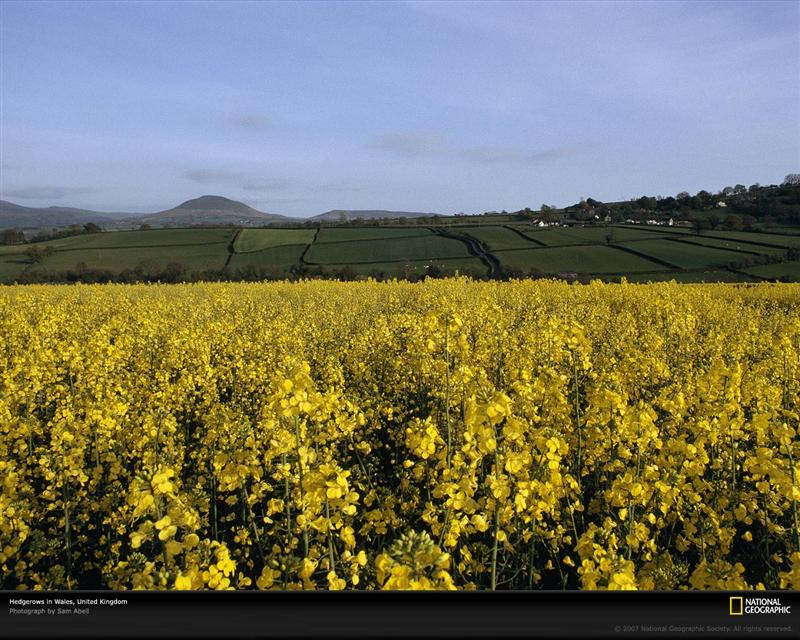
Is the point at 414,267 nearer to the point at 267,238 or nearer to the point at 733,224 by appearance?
the point at 267,238

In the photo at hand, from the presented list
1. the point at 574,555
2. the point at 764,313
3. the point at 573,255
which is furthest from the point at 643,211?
the point at 574,555

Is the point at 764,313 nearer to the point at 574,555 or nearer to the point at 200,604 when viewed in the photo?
the point at 574,555

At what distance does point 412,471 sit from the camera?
16.4 feet

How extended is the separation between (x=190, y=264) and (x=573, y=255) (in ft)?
140

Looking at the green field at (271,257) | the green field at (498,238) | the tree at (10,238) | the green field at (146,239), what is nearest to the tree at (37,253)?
the green field at (146,239)

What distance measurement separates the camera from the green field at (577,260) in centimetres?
4294

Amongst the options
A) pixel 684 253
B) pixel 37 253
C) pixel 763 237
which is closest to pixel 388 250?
pixel 684 253

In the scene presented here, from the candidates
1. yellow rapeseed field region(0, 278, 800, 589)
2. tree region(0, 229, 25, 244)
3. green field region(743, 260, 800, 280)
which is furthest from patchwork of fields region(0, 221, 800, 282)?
yellow rapeseed field region(0, 278, 800, 589)

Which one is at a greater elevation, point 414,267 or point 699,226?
point 699,226

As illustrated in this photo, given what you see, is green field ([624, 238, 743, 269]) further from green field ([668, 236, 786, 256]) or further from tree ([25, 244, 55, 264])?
tree ([25, 244, 55, 264])

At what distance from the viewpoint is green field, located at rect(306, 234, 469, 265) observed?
52.1m

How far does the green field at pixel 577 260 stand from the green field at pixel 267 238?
30122 millimetres

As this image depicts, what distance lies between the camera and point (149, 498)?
255cm

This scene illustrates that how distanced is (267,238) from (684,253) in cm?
5228
